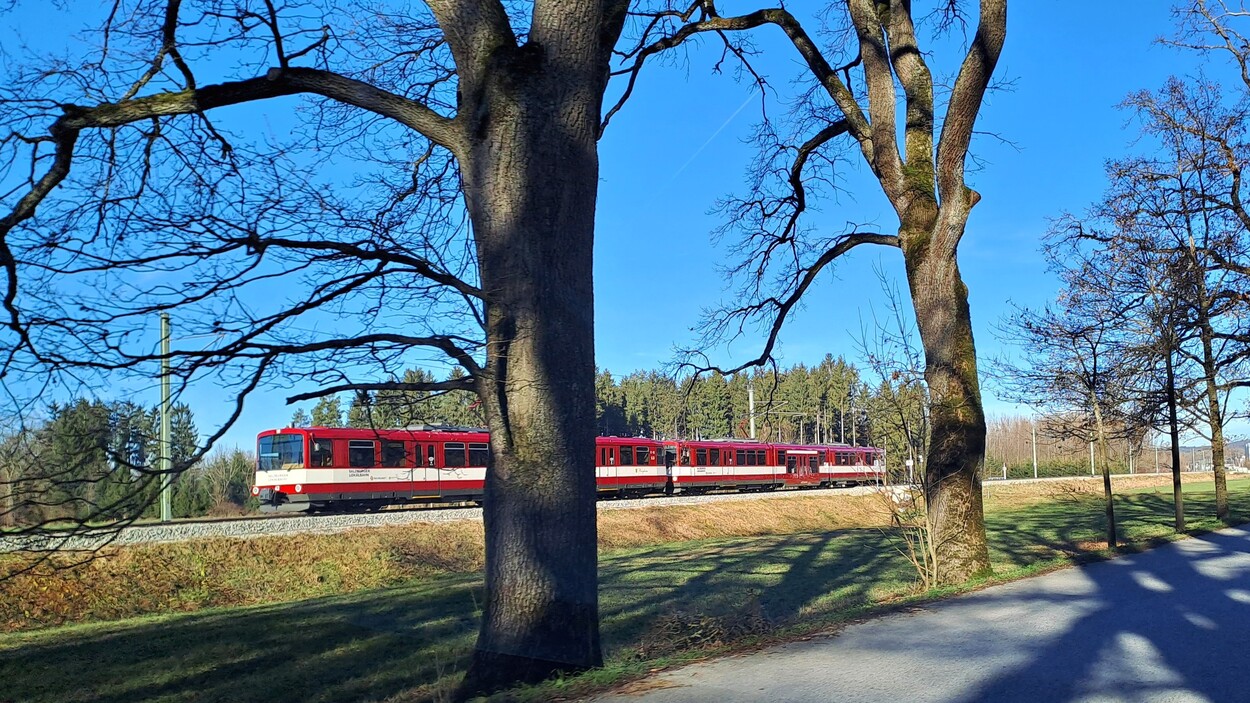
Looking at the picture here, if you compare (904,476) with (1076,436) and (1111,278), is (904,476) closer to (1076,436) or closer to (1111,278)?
(1076,436)

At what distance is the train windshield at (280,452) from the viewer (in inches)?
1082

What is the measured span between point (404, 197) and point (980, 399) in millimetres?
7684

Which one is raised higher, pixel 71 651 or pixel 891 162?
pixel 891 162

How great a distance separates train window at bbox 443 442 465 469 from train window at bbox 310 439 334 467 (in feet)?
13.7

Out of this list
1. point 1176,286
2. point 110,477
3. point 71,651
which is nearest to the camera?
point 110,477

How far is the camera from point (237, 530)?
2278cm

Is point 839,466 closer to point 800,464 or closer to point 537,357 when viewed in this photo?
point 800,464

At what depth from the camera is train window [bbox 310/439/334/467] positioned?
90.3ft

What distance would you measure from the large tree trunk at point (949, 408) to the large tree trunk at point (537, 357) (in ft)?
20.3

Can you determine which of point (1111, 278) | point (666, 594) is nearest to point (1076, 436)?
point (1111, 278)

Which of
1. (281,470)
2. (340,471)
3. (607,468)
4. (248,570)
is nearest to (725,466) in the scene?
(607,468)

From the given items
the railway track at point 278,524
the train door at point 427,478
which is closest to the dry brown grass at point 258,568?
the railway track at point 278,524

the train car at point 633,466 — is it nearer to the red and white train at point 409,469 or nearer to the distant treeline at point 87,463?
the red and white train at point 409,469

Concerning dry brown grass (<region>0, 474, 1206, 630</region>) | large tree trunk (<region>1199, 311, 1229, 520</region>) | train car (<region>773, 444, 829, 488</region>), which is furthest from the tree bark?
train car (<region>773, 444, 829, 488</region>)
